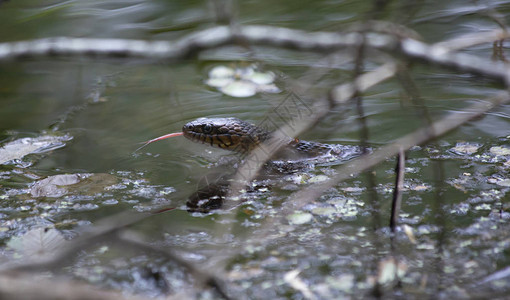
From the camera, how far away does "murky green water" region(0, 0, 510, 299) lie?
239 cm

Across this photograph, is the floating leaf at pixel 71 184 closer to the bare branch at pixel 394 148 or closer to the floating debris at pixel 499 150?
the bare branch at pixel 394 148

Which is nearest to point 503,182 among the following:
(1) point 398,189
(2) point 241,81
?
(1) point 398,189

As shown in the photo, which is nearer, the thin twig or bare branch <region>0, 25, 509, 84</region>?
the thin twig

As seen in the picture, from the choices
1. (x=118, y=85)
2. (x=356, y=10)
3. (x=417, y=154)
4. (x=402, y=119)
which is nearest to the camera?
(x=417, y=154)

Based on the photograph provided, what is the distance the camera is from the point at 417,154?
3.69 metres

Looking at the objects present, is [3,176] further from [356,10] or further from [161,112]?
[356,10]

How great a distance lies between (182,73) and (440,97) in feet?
9.22

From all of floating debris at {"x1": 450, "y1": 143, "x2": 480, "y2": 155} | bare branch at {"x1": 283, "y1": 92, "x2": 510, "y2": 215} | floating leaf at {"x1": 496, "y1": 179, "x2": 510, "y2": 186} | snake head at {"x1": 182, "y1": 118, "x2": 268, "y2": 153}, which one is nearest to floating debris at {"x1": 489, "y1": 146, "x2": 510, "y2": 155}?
floating debris at {"x1": 450, "y1": 143, "x2": 480, "y2": 155}

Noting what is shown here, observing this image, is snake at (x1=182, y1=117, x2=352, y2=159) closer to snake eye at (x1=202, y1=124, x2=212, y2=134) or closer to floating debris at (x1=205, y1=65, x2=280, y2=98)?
snake eye at (x1=202, y1=124, x2=212, y2=134)

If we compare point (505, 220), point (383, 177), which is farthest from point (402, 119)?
point (505, 220)

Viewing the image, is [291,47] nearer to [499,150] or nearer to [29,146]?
[499,150]

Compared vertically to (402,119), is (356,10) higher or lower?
higher

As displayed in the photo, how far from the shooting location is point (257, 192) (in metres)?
3.31

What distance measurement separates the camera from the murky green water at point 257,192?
2.39 metres
